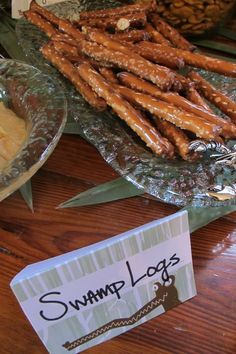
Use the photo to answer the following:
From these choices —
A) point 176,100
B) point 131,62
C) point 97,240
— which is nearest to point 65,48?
point 131,62

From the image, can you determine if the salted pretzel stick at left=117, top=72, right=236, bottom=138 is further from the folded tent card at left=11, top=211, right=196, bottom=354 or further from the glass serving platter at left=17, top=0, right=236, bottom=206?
the folded tent card at left=11, top=211, right=196, bottom=354

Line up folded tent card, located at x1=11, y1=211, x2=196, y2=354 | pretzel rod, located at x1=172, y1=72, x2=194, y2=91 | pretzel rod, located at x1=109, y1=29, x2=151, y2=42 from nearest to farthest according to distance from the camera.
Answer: folded tent card, located at x1=11, y1=211, x2=196, y2=354 < pretzel rod, located at x1=172, y1=72, x2=194, y2=91 < pretzel rod, located at x1=109, y1=29, x2=151, y2=42

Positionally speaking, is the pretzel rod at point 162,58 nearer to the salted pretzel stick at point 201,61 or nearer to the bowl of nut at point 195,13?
the salted pretzel stick at point 201,61

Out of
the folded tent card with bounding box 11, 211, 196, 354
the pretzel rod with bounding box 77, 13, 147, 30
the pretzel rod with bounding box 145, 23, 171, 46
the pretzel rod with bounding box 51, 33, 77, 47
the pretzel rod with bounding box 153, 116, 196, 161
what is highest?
the pretzel rod with bounding box 77, 13, 147, 30

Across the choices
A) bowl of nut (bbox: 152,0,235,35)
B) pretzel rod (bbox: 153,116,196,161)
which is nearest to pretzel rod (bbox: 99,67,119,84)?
pretzel rod (bbox: 153,116,196,161)

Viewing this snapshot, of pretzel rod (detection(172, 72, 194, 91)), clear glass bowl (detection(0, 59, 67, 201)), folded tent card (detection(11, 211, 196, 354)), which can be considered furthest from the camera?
pretzel rod (detection(172, 72, 194, 91))

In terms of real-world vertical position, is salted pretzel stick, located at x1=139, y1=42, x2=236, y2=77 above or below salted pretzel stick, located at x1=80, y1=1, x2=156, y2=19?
below

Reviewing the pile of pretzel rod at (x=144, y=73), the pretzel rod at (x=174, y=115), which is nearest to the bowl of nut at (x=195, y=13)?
the pile of pretzel rod at (x=144, y=73)

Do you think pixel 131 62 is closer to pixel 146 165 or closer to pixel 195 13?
pixel 146 165
